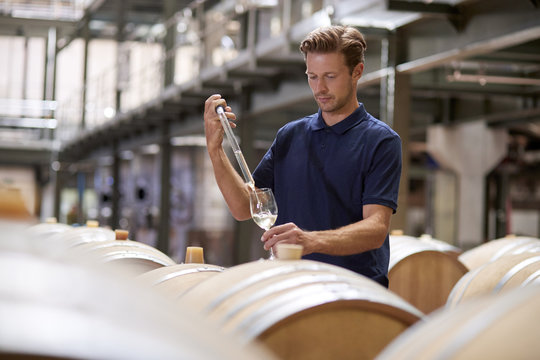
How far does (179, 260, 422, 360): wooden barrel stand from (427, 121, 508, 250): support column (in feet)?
43.3

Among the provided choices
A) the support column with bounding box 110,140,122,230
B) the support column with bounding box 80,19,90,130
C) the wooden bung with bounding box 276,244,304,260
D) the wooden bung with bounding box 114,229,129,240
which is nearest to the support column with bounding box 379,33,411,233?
the wooden bung with bounding box 114,229,129,240

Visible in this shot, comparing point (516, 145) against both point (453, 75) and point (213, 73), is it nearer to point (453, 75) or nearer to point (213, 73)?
point (453, 75)

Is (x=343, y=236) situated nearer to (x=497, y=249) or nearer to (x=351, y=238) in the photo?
(x=351, y=238)

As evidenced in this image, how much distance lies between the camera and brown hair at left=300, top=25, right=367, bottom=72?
289cm

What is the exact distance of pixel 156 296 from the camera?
Result: 1234 millimetres

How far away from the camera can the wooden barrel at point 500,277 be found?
3.05 metres

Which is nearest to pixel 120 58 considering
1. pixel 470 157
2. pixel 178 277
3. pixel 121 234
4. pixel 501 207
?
pixel 470 157

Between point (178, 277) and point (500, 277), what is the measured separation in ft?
4.51

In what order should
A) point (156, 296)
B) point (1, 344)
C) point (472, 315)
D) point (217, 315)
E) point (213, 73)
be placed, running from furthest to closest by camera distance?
point (213, 73) < point (217, 315) < point (472, 315) < point (156, 296) < point (1, 344)

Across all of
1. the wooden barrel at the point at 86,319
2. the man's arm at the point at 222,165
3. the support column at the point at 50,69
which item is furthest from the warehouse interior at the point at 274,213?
the support column at the point at 50,69

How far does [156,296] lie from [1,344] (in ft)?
1.12

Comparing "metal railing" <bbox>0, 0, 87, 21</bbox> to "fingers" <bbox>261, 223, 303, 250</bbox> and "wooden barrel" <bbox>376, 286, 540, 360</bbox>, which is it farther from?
"wooden barrel" <bbox>376, 286, 540, 360</bbox>

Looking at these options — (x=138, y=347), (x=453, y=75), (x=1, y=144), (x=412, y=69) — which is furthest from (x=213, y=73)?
(x=1, y=144)

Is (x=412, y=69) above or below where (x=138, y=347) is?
above
